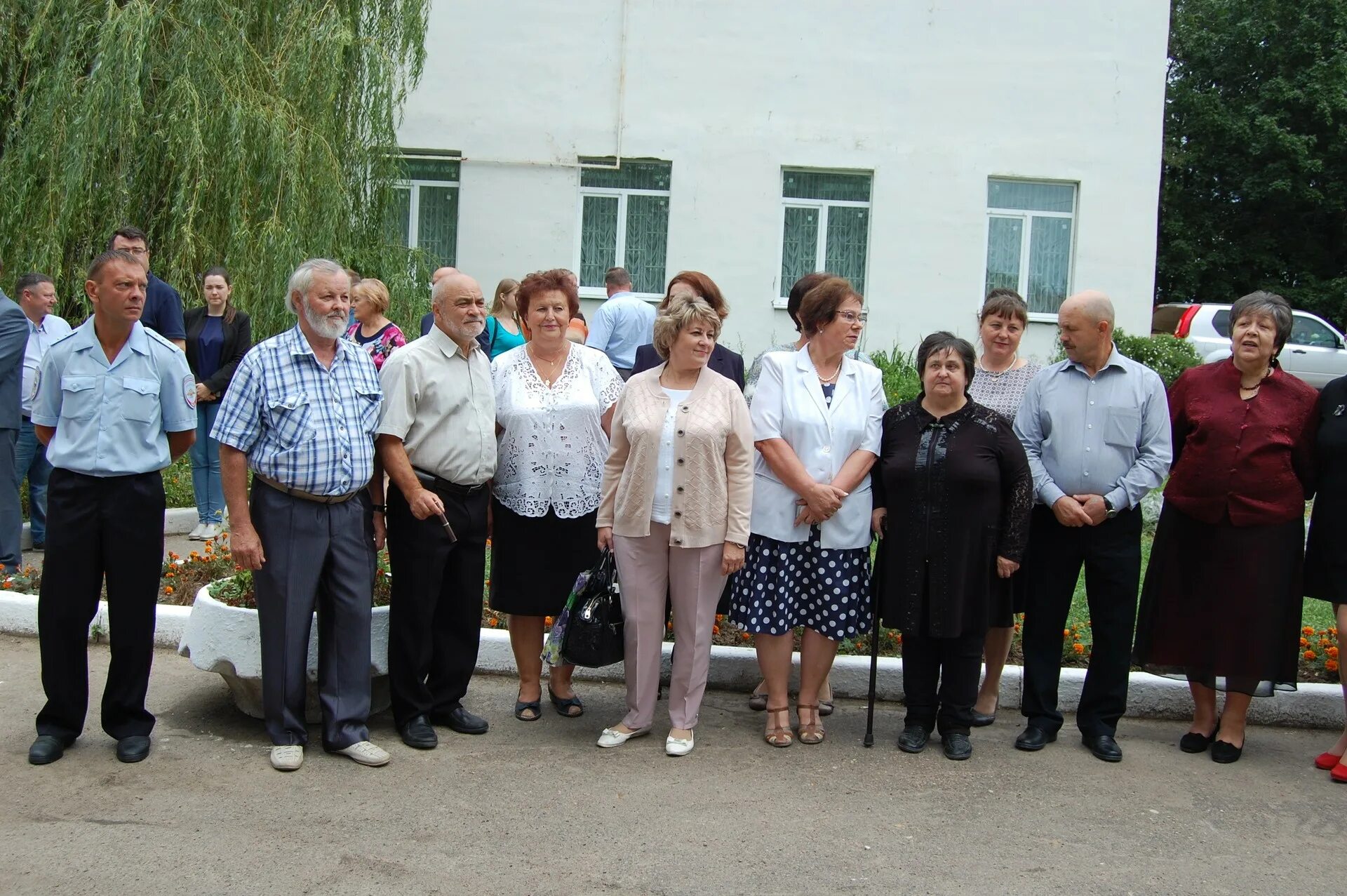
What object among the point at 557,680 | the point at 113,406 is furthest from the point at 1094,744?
the point at 113,406

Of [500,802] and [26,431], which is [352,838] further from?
[26,431]

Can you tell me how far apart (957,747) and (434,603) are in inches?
91.4

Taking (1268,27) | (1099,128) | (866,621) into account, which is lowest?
(866,621)

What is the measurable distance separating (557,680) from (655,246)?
10.5 meters

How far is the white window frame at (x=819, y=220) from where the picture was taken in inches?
605

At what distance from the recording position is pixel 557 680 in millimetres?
5809

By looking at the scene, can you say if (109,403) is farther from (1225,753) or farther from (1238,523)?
(1225,753)

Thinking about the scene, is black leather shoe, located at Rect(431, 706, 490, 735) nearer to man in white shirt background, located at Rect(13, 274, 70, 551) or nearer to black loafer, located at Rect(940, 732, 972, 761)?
black loafer, located at Rect(940, 732, 972, 761)

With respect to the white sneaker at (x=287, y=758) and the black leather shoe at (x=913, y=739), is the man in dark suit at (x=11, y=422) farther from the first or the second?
the black leather shoe at (x=913, y=739)

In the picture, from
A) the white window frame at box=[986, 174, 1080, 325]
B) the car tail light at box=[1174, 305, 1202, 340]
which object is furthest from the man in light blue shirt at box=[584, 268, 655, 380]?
the car tail light at box=[1174, 305, 1202, 340]

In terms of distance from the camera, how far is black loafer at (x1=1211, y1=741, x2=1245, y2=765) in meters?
5.36

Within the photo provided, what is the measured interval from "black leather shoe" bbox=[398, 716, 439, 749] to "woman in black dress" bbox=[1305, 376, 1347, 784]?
378cm

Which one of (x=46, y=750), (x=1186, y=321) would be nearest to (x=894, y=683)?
(x=46, y=750)

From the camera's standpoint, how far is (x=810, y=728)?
546cm
